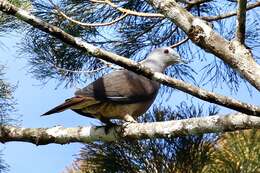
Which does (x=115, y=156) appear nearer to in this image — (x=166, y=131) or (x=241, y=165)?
(x=241, y=165)

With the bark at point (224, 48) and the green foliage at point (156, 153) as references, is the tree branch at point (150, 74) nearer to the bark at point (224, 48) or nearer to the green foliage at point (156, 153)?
the bark at point (224, 48)

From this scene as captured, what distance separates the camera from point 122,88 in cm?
183

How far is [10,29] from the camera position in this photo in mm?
2885

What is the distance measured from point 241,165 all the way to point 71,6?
0.99 m

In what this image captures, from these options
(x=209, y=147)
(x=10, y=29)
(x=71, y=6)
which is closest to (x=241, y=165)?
(x=209, y=147)

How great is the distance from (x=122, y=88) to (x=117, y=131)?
1.14 ft

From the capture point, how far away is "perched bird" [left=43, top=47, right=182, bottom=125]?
1.70 metres

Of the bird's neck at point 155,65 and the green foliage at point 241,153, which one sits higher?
the bird's neck at point 155,65

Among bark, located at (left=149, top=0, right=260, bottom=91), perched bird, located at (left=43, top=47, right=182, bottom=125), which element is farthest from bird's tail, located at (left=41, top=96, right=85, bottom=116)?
bark, located at (left=149, top=0, right=260, bottom=91)

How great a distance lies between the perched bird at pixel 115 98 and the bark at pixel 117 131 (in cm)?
16

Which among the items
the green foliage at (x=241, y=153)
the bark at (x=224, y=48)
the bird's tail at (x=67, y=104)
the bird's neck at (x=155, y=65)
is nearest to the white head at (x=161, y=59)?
the bird's neck at (x=155, y=65)

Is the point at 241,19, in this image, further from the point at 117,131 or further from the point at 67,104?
the point at 67,104

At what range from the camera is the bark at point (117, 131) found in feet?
4.09

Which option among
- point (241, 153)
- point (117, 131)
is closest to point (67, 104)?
point (117, 131)
